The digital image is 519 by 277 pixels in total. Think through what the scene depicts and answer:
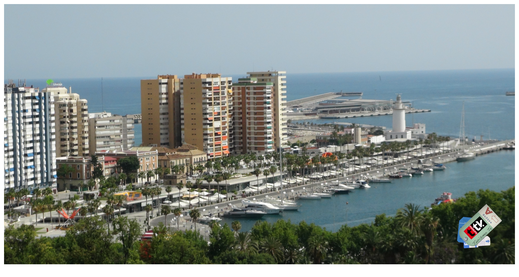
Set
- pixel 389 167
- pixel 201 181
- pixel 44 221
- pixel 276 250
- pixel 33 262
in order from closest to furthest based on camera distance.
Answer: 1. pixel 33 262
2. pixel 276 250
3. pixel 44 221
4. pixel 201 181
5. pixel 389 167

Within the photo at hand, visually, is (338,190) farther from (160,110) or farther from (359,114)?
(359,114)

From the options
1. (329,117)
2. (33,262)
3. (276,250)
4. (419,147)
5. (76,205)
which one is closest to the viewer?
(33,262)

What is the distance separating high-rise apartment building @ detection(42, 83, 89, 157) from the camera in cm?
2823

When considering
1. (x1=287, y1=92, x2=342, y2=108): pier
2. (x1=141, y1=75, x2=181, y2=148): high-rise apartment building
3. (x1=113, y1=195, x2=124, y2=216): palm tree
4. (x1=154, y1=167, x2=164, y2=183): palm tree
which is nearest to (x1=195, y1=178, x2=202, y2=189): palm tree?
(x1=154, y1=167, x2=164, y2=183): palm tree

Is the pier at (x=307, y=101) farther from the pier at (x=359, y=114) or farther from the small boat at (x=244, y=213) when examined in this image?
the small boat at (x=244, y=213)

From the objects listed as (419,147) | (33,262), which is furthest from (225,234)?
(419,147)

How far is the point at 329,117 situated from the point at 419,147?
905 inches

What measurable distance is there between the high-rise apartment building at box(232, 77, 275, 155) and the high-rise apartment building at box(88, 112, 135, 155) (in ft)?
14.1

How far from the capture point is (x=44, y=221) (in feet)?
66.6

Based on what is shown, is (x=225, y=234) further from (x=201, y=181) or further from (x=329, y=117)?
(x=329, y=117)

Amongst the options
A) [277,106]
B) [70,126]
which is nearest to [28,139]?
[70,126]

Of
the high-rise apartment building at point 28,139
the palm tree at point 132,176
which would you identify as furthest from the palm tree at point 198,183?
the high-rise apartment building at point 28,139

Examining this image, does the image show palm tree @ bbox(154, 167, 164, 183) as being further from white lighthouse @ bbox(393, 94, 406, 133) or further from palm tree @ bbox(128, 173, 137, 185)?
white lighthouse @ bbox(393, 94, 406, 133)

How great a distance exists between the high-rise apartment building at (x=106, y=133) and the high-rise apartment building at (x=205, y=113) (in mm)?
2293
